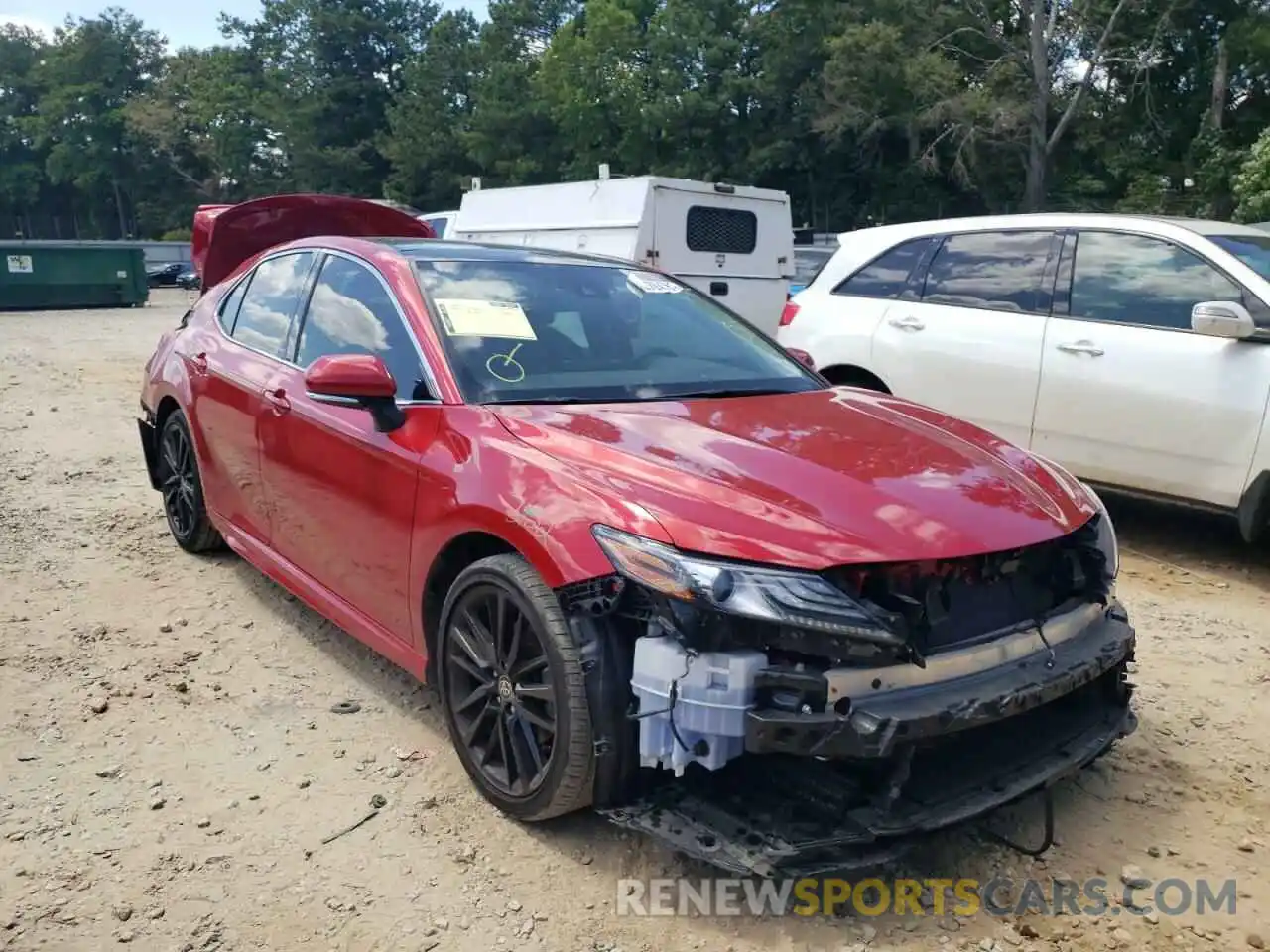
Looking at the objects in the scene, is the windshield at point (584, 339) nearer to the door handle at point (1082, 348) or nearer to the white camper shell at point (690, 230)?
the door handle at point (1082, 348)

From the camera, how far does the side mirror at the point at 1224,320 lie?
480 centimetres

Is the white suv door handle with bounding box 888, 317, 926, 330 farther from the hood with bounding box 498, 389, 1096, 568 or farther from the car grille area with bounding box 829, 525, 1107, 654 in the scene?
the car grille area with bounding box 829, 525, 1107, 654

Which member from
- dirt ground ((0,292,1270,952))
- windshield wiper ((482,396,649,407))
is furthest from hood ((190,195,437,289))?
windshield wiper ((482,396,649,407))

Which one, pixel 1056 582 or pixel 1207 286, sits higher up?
pixel 1207 286

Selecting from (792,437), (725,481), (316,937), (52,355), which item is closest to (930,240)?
(792,437)

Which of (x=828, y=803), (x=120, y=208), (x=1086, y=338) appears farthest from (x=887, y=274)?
(x=120, y=208)

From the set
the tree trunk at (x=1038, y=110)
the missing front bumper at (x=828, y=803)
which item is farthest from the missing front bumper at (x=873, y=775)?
the tree trunk at (x=1038, y=110)

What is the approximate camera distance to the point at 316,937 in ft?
8.26

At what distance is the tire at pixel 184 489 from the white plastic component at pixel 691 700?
316 cm

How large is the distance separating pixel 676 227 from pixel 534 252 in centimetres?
694

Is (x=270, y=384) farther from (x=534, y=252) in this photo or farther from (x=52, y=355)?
(x=52, y=355)

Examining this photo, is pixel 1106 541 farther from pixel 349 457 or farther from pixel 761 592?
pixel 349 457

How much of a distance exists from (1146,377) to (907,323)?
139 cm

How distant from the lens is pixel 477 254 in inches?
155
